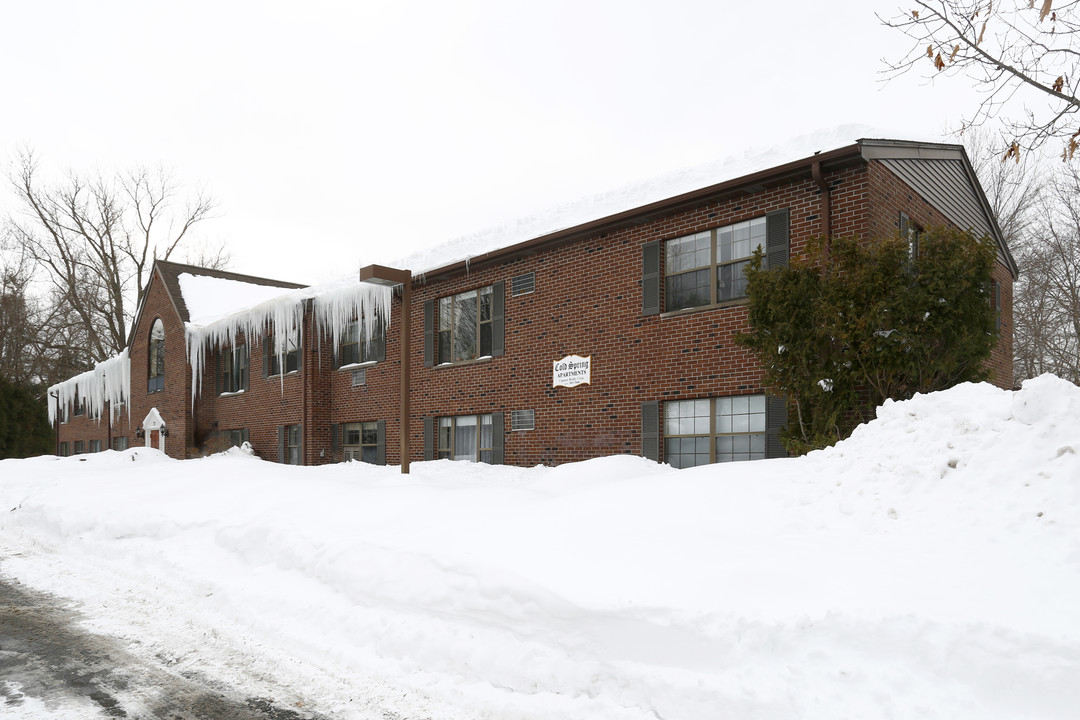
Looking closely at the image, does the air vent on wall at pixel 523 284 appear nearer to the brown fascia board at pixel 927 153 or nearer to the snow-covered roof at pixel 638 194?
the snow-covered roof at pixel 638 194

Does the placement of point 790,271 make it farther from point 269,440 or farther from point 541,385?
point 269,440

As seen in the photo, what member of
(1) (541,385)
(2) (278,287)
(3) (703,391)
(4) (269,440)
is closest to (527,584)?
(3) (703,391)

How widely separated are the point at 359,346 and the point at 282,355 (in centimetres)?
306

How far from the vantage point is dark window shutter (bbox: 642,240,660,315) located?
12.9 metres

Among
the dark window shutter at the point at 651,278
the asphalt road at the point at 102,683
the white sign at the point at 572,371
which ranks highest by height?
the dark window shutter at the point at 651,278

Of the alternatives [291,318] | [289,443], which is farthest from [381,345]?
[289,443]

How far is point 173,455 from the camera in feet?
85.9

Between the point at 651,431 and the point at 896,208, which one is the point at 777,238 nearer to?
the point at 896,208

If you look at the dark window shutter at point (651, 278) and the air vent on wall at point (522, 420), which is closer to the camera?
the dark window shutter at point (651, 278)

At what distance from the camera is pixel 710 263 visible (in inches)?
485

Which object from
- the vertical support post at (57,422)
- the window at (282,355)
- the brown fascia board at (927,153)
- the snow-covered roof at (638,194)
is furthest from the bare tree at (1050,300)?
the vertical support post at (57,422)

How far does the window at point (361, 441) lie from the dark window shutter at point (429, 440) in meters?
1.92

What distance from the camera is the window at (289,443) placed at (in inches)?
842

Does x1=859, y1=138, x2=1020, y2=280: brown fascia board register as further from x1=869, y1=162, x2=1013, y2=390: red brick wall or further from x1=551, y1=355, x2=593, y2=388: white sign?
x1=551, y1=355, x2=593, y2=388: white sign
